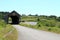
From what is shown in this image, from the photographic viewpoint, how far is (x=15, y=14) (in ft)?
236

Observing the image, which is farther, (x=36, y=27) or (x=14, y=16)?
(x=14, y=16)

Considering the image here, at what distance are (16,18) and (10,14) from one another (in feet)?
15.6

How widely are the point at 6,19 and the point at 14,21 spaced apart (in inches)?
193

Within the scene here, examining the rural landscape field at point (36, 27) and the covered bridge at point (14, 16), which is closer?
the rural landscape field at point (36, 27)

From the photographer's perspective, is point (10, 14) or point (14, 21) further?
point (14, 21)

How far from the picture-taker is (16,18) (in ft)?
249

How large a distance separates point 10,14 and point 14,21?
5726 millimetres

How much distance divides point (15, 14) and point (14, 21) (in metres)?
5.62

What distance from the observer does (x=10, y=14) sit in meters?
71.9

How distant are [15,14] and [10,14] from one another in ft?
6.18

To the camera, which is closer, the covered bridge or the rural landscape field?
the rural landscape field

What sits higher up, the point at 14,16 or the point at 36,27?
the point at 14,16

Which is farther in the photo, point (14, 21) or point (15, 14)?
point (14, 21)

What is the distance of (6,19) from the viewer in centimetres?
7281
